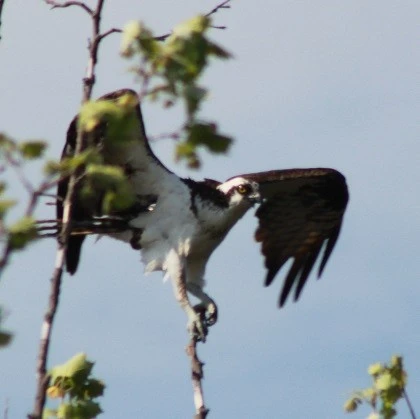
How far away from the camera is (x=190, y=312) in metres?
10.8

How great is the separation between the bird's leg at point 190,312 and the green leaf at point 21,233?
629 centimetres

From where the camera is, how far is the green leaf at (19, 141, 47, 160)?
4.25m

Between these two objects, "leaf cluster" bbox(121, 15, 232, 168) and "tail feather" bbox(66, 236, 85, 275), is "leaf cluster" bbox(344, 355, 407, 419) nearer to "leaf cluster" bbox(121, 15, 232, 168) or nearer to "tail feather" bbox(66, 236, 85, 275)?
"leaf cluster" bbox(121, 15, 232, 168)

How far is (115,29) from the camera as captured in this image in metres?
5.48

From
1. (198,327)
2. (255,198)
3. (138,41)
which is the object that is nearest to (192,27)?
(138,41)

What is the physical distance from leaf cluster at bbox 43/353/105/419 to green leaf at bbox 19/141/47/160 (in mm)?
1637

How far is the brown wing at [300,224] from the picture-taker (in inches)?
505

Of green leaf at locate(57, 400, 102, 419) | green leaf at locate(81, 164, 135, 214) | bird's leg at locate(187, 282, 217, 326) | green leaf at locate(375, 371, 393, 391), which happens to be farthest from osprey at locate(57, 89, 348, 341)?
green leaf at locate(81, 164, 135, 214)

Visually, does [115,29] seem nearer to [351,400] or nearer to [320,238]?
[351,400]

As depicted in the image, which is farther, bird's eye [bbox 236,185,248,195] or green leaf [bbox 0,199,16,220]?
bird's eye [bbox 236,185,248,195]

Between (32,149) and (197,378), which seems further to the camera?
(197,378)

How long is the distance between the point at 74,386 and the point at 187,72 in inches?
79.3

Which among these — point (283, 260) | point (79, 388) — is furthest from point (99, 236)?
point (79, 388)

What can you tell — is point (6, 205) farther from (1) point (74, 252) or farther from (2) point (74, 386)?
(1) point (74, 252)
